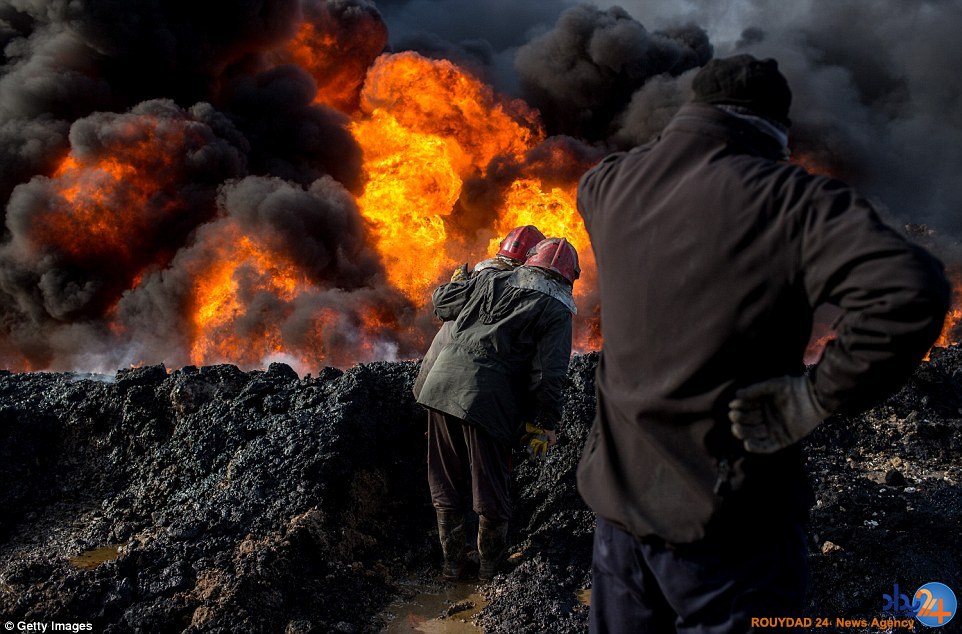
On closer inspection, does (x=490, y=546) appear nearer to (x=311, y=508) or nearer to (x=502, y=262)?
(x=311, y=508)

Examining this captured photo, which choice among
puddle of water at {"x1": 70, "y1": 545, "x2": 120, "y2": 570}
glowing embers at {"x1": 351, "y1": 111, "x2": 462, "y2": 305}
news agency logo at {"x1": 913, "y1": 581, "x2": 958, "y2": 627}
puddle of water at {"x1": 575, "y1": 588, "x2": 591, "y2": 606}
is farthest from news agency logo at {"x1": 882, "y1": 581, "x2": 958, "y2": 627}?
glowing embers at {"x1": 351, "y1": 111, "x2": 462, "y2": 305}

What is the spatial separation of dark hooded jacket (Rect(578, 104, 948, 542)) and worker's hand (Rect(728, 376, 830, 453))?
0.03 m

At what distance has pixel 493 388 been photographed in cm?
407

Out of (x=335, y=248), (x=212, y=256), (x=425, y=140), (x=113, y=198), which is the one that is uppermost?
(x=425, y=140)

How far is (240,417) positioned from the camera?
547 cm

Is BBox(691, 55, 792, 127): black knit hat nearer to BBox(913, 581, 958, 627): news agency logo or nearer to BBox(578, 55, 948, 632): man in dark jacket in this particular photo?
BBox(578, 55, 948, 632): man in dark jacket

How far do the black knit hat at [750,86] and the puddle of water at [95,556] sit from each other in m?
4.39

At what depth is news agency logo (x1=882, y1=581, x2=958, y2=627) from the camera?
11.2ft

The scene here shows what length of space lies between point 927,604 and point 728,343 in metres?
2.70

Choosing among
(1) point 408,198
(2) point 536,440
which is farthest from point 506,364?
(1) point 408,198

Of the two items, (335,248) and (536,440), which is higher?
(335,248)

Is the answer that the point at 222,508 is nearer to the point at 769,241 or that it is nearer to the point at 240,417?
the point at 240,417

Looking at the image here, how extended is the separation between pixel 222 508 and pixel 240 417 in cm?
108

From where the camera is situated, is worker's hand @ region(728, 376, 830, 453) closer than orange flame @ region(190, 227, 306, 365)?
Yes
